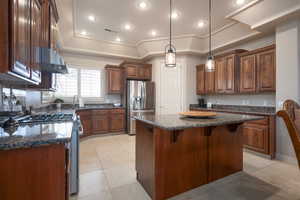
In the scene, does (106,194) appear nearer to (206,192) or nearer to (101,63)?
(206,192)

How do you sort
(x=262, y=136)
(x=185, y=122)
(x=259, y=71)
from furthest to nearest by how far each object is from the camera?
(x=259, y=71)
(x=262, y=136)
(x=185, y=122)

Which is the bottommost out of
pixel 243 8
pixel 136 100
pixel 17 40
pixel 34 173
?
pixel 34 173

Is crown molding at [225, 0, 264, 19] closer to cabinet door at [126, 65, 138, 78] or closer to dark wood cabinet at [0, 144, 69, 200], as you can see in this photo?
cabinet door at [126, 65, 138, 78]

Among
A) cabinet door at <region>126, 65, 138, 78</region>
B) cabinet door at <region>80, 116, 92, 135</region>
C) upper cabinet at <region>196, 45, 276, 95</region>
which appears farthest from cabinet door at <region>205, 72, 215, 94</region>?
cabinet door at <region>80, 116, 92, 135</region>

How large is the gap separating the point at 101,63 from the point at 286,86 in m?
5.41

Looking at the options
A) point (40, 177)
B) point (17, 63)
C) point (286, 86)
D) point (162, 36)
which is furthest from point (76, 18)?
point (286, 86)

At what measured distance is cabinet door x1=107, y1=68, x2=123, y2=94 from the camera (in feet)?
18.1

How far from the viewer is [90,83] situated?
5586mm

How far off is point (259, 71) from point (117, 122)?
434 cm

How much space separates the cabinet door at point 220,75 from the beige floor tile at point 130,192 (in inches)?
142

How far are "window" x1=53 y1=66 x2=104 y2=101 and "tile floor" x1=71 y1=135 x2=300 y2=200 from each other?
8.92 feet

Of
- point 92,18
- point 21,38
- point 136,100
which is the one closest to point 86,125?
point 136,100

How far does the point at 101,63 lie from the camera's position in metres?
5.76

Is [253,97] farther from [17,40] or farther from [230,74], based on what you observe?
[17,40]
